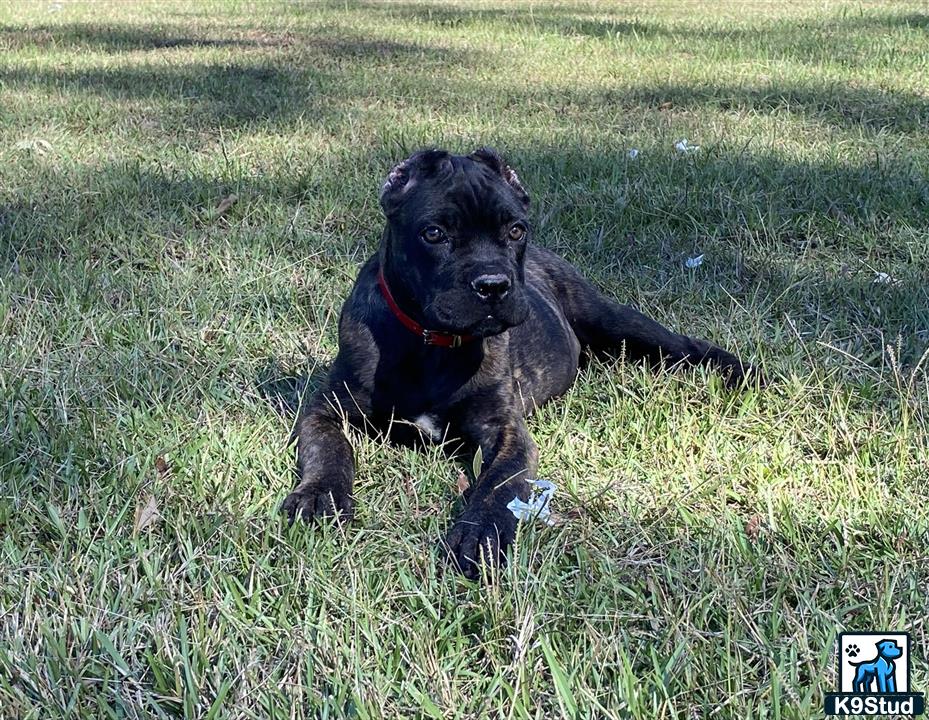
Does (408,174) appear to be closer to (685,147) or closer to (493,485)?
(493,485)

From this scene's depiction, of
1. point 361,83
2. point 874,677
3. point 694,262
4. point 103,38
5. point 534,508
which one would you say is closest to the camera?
point 874,677

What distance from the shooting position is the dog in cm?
221

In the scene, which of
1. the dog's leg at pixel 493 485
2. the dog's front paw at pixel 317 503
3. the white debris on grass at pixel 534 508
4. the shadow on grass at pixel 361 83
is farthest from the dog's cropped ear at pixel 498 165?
the shadow on grass at pixel 361 83

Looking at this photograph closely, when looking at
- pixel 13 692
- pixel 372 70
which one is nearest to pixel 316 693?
pixel 13 692

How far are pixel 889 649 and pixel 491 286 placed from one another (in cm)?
156

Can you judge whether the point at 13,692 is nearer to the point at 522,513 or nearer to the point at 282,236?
the point at 522,513

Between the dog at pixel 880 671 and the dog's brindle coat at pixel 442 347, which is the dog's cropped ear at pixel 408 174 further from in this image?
the dog at pixel 880 671

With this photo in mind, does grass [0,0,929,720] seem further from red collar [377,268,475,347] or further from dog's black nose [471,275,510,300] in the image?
dog's black nose [471,275,510,300]

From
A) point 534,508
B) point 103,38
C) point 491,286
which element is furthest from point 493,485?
point 103,38

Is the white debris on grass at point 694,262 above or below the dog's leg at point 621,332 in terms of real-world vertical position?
below

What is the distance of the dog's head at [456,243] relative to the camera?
3262mm

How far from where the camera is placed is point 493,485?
3129 millimetres

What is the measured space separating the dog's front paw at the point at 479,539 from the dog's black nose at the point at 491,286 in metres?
0.70

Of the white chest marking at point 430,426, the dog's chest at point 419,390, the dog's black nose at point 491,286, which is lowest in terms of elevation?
the white chest marking at point 430,426
